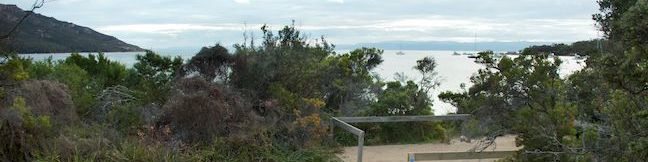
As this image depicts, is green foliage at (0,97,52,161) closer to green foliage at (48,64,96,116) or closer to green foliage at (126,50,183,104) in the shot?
green foliage at (48,64,96,116)

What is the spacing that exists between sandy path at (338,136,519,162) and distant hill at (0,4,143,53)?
5262 mm

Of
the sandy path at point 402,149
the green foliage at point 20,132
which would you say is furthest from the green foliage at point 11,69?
the sandy path at point 402,149

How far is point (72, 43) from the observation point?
50.4 ft

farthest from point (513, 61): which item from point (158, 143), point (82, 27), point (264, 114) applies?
point (82, 27)

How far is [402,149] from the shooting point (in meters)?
13.2

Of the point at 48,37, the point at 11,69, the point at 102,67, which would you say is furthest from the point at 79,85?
the point at 11,69

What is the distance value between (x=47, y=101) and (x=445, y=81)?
10.6 m

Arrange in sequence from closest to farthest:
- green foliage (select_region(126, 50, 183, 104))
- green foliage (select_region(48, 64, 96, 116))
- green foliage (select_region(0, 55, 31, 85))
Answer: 1. green foliage (select_region(0, 55, 31, 85))
2. green foliage (select_region(48, 64, 96, 116))
3. green foliage (select_region(126, 50, 183, 104))

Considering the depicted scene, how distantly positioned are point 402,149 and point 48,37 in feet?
23.0

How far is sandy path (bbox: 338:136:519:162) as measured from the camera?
1184 centimetres

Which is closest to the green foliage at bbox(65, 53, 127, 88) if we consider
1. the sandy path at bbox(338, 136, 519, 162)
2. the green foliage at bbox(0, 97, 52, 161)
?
the green foliage at bbox(0, 97, 52, 161)

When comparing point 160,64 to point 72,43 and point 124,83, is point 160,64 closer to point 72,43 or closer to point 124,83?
point 124,83

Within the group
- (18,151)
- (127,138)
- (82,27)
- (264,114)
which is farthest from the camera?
(82,27)

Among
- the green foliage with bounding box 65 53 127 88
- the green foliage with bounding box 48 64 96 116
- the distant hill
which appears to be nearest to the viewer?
the distant hill
